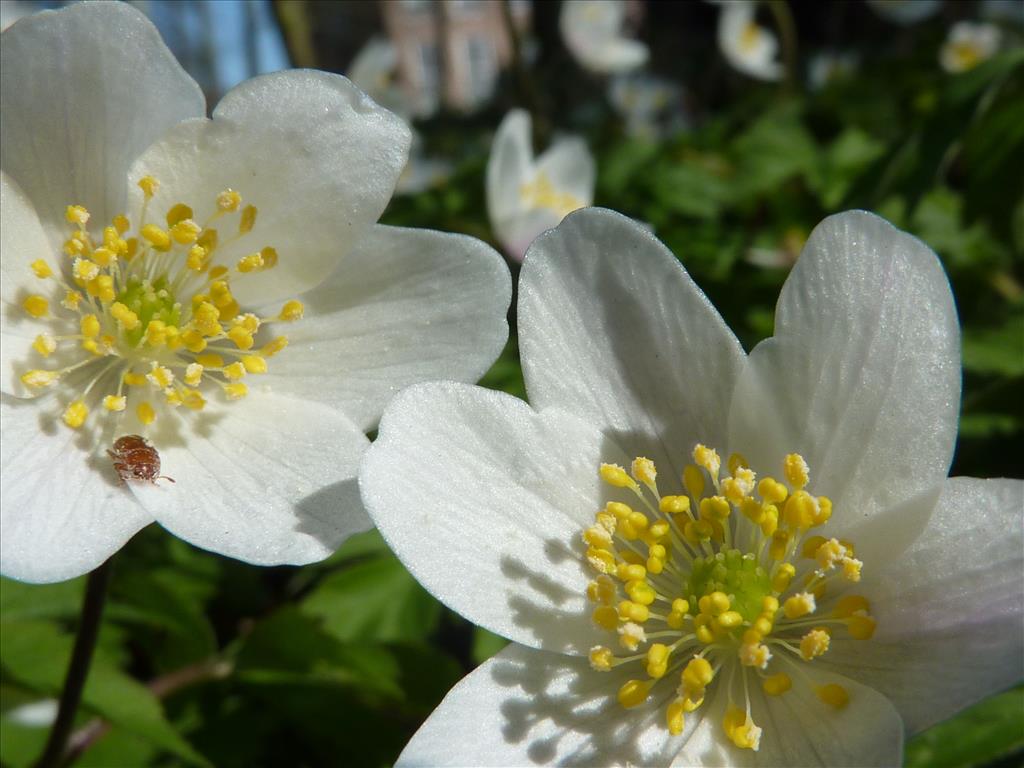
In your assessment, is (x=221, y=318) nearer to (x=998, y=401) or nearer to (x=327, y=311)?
(x=327, y=311)

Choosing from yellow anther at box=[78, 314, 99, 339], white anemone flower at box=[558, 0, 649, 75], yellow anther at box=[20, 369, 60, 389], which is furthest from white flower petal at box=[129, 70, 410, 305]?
white anemone flower at box=[558, 0, 649, 75]

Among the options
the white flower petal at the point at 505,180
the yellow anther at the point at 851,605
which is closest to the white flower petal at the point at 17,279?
the yellow anther at the point at 851,605

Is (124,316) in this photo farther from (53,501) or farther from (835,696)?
(835,696)

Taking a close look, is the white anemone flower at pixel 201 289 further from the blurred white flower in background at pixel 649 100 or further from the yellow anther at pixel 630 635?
the blurred white flower in background at pixel 649 100

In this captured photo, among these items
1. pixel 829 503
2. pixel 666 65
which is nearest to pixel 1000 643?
pixel 829 503

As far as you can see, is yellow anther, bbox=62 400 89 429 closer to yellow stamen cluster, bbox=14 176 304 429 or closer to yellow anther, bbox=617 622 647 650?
yellow stamen cluster, bbox=14 176 304 429

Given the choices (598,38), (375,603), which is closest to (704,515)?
(375,603)

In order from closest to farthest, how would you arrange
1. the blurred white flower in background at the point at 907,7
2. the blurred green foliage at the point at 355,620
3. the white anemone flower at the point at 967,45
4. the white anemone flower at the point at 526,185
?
the blurred green foliage at the point at 355,620 < the white anemone flower at the point at 526,185 < the white anemone flower at the point at 967,45 < the blurred white flower in background at the point at 907,7
